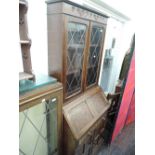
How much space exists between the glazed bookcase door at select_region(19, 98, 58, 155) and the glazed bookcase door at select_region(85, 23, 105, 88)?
1.96 feet

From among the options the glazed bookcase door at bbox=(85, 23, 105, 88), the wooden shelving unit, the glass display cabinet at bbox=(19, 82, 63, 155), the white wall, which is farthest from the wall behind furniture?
the glazed bookcase door at bbox=(85, 23, 105, 88)

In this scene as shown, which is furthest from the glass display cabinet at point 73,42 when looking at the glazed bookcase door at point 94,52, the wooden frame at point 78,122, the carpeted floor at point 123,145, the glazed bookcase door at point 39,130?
the carpeted floor at point 123,145

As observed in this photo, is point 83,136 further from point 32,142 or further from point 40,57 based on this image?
point 40,57

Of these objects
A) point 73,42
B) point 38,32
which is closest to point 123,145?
point 73,42

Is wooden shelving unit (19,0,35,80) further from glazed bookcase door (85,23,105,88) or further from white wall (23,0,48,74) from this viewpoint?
glazed bookcase door (85,23,105,88)

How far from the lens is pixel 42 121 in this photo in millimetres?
1116

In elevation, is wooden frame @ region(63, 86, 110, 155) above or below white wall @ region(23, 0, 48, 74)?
below

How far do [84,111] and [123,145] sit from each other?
1.30 metres

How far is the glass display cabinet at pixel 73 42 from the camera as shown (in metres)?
0.97

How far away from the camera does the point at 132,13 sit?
85.9 inches

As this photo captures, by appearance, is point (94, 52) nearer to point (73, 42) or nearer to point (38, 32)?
point (73, 42)

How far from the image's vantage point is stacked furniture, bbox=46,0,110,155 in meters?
0.99

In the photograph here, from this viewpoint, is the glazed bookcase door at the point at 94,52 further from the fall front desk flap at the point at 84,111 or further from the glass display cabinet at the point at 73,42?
the fall front desk flap at the point at 84,111
